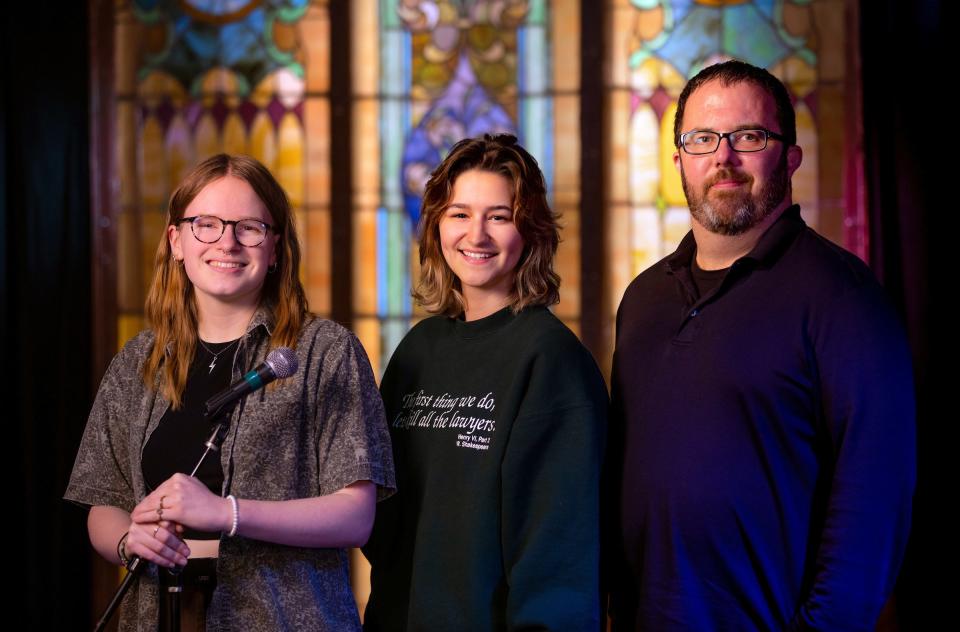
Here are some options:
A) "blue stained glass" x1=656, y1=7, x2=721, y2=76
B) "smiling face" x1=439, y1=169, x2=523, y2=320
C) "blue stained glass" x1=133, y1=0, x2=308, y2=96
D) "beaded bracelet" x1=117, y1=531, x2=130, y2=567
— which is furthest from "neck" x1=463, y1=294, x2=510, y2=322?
"blue stained glass" x1=133, y1=0, x2=308, y2=96

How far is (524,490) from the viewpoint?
5.75 feet

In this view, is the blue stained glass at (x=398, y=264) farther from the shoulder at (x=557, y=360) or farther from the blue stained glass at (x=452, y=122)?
the shoulder at (x=557, y=360)

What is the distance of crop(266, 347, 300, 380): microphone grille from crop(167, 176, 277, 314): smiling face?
0.24m

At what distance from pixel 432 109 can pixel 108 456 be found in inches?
105

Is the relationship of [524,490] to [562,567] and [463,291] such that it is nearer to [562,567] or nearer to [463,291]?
[562,567]

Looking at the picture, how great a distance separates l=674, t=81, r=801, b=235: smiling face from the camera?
6.06 feet

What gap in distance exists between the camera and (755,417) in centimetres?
174

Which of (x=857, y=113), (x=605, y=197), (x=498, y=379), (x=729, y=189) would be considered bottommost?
(x=498, y=379)

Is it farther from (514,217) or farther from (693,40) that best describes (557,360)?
(693,40)

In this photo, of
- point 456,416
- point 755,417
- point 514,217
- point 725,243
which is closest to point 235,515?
point 456,416

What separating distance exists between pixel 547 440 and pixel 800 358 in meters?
0.44

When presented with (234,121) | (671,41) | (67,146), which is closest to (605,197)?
(671,41)

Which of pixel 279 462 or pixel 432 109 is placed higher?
pixel 432 109

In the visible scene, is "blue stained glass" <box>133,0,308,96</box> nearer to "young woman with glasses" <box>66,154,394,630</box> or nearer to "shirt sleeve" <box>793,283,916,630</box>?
"young woman with glasses" <box>66,154,394,630</box>
